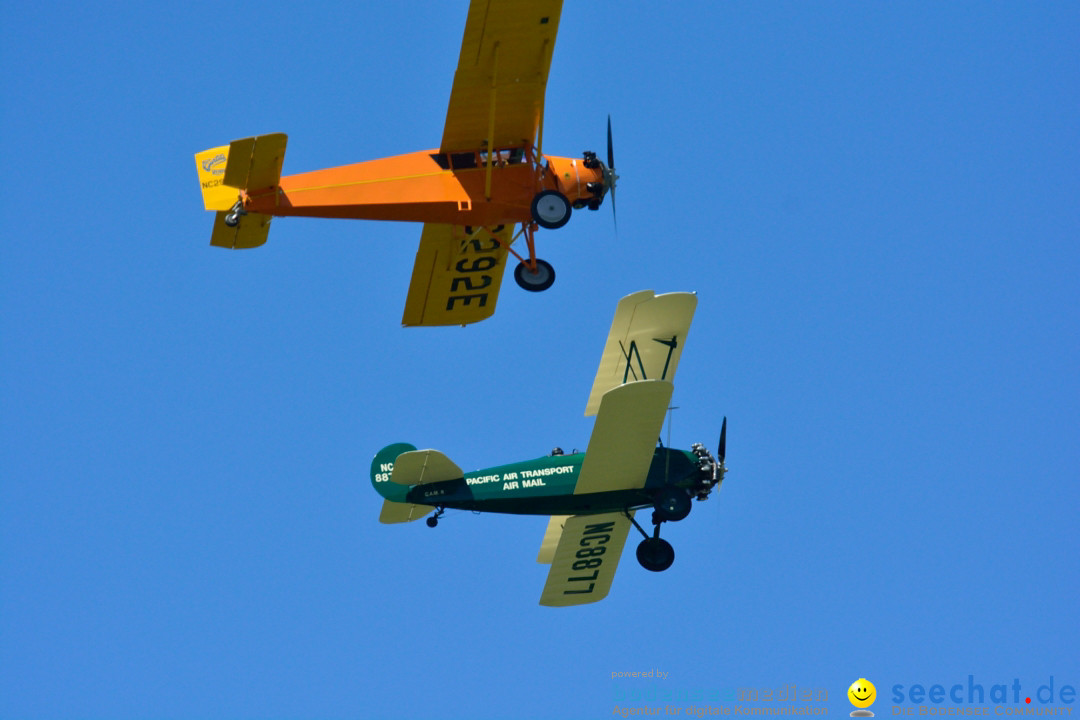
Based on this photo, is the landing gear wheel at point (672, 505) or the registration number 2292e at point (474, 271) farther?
the registration number 2292e at point (474, 271)

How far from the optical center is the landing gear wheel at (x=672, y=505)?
20.5 metres

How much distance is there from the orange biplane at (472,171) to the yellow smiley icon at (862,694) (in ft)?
24.2

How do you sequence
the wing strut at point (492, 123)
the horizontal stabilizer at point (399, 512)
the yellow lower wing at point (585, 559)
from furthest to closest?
the yellow lower wing at point (585, 559), the horizontal stabilizer at point (399, 512), the wing strut at point (492, 123)

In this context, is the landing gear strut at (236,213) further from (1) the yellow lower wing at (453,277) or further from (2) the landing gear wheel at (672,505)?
(2) the landing gear wheel at (672,505)

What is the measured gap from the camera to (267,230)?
2158 cm

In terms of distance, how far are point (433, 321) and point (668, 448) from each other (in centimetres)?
486

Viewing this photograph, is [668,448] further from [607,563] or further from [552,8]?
[552,8]

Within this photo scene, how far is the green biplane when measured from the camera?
2022 cm

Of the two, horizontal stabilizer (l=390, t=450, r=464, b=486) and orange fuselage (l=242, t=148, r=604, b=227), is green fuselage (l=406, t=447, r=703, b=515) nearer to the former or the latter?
horizontal stabilizer (l=390, t=450, r=464, b=486)

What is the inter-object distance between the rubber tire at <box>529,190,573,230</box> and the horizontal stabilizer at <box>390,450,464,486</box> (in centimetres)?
322

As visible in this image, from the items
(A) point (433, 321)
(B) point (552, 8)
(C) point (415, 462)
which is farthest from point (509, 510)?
(B) point (552, 8)

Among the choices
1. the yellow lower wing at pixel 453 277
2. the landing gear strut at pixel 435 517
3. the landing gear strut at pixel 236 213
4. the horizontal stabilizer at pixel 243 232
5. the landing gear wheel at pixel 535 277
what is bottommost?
the landing gear strut at pixel 435 517

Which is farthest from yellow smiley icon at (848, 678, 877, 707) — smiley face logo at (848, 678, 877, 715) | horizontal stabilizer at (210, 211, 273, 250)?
horizontal stabilizer at (210, 211, 273, 250)

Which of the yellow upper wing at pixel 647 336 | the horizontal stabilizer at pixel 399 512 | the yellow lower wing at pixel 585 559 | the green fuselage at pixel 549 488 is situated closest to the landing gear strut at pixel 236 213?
the green fuselage at pixel 549 488
